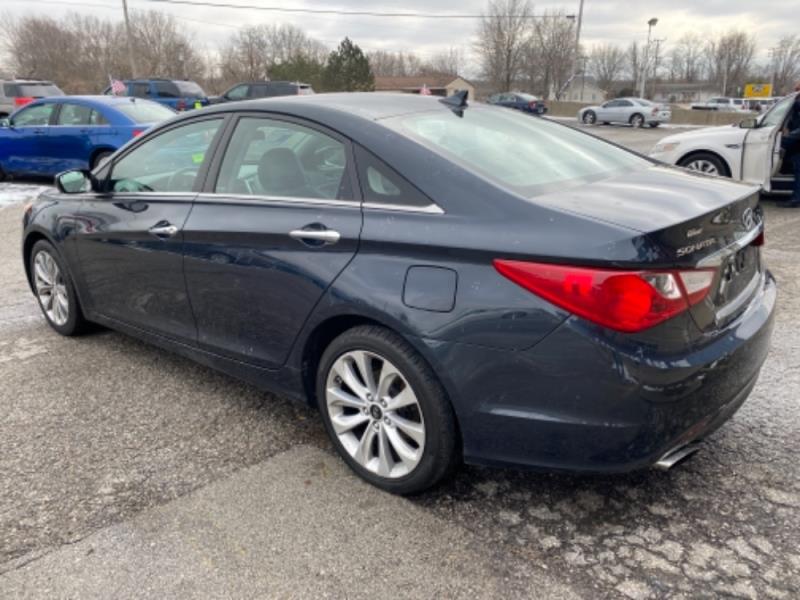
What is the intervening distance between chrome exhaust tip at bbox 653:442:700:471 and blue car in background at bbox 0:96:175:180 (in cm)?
959

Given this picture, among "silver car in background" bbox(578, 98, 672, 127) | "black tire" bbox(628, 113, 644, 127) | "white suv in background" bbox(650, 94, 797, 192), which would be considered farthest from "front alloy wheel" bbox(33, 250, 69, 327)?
"black tire" bbox(628, 113, 644, 127)

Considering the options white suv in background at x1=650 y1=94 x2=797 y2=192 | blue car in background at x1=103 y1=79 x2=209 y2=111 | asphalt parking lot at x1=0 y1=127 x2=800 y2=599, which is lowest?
asphalt parking lot at x1=0 y1=127 x2=800 y2=599

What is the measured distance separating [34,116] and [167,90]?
1325 cm

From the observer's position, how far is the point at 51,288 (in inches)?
181

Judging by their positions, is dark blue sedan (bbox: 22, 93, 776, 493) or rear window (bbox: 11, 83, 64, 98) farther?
rear window (bbox: 11, 83, 64, 98)

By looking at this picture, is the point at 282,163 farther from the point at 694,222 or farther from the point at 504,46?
the point at 504,46

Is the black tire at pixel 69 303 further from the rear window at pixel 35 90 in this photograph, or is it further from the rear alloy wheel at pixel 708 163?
the rear window at pixel 35 90

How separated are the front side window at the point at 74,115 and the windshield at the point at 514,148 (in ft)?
30.4

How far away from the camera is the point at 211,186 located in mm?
3264

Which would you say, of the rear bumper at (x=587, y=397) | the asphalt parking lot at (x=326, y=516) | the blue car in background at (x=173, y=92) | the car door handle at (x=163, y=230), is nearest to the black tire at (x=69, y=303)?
the asphalt parking lot at (x=326, y=516)

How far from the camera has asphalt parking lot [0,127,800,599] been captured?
2.22 metres

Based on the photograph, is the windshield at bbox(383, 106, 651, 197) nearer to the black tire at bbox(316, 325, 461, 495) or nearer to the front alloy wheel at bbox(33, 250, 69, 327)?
the black tire at bbox(316, 325, 461, 495)

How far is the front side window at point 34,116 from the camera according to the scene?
11273mm

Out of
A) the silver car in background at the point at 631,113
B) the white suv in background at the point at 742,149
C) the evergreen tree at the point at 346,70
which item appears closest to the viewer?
the white suv in background at the point at 742,149
